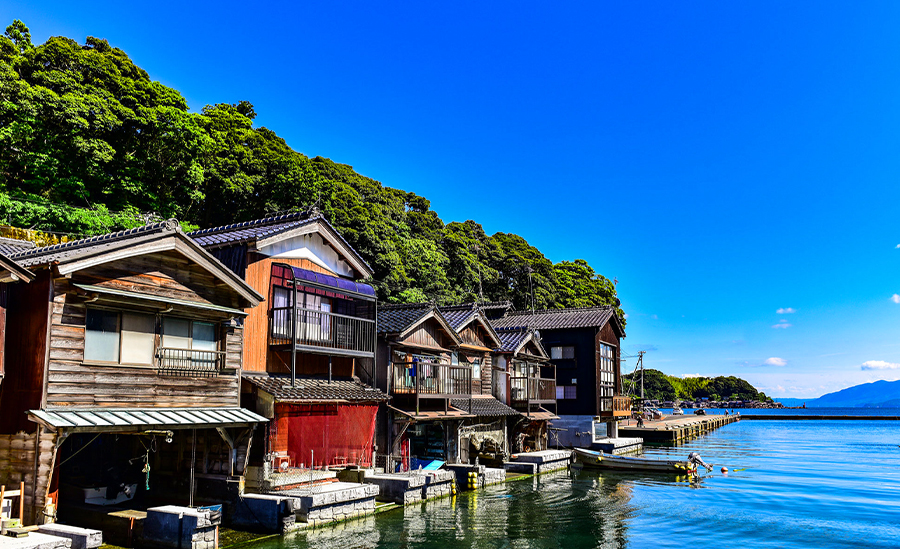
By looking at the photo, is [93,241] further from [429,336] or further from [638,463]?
[638,463]

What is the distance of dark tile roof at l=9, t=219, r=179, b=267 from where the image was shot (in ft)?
56.6

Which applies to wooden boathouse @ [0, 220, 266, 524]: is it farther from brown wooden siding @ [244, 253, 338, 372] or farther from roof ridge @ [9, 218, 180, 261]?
brown wooden siding @ [244, 253, 338, 372]

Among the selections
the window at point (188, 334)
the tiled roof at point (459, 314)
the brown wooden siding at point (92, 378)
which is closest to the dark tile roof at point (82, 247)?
→ the brown wooden siding at point (92, 378)

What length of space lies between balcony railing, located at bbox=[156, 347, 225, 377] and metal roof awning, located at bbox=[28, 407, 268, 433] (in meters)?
1.13

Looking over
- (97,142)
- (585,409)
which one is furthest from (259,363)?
(585,409)

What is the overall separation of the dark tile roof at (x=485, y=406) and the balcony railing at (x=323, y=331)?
31.5ft

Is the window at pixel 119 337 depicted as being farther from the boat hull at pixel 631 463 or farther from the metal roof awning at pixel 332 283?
the boat hull at pixel 631 463

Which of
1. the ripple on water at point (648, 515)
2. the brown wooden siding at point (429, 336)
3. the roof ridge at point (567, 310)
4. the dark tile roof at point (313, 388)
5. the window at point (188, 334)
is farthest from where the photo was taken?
the roof ridge at point (567, 310)

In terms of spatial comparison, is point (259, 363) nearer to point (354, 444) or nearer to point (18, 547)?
point (354, 444)

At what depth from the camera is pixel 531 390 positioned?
42812 millimetres

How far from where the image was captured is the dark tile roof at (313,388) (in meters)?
22.7

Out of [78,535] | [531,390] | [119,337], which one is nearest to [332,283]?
[119,337]

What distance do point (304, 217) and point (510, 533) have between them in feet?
49.1

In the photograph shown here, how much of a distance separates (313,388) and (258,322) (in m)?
3.31
